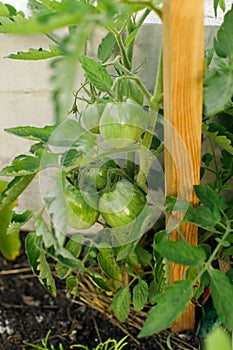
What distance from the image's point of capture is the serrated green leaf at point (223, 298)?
0.77 metres

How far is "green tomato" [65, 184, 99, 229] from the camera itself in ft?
2.91

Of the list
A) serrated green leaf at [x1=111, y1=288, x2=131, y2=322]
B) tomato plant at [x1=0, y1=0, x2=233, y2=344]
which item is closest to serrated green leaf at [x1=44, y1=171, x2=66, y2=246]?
tomato plant at [x1=0, y1=0, x2=233, y2=344]

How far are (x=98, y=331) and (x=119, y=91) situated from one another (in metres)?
0.63

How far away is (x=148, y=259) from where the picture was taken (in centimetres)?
111

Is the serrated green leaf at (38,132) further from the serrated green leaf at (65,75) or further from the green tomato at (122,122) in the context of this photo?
the serrated green leaf at (65,75)

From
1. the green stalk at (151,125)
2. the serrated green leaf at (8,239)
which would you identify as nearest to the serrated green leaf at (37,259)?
the green stalk at (151,125)

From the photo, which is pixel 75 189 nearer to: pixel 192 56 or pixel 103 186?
pixel 103 186

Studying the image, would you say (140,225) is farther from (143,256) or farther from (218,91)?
(218,91)

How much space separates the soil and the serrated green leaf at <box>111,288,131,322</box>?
0.17 m

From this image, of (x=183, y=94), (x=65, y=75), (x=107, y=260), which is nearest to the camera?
(x=65, y=75)

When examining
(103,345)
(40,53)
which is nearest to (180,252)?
(40,53)

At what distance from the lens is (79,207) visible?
889 millimetres

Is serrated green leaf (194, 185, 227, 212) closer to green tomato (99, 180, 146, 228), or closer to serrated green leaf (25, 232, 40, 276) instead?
green tomato (99, 180, 146, 228)

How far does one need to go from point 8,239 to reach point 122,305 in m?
0.48
